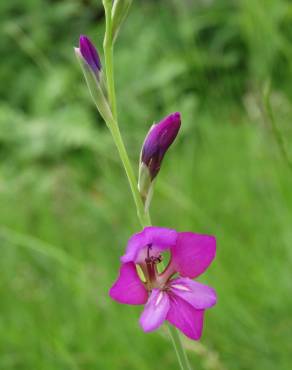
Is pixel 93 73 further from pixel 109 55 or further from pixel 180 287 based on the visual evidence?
pixel 180 287

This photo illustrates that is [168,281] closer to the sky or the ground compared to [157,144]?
closer to the ground

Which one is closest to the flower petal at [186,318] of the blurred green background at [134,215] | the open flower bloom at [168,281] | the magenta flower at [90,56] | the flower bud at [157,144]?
the open flower bloom at [168,281]

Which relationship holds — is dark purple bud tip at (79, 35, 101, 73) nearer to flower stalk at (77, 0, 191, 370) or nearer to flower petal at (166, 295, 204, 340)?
flower stalk at (77, 0, 191, 370)

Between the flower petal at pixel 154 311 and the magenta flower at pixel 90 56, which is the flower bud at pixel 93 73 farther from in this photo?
the flower petal at pixel 154 311

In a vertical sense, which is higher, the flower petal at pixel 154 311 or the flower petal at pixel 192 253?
the flower petal at pixel 192 253

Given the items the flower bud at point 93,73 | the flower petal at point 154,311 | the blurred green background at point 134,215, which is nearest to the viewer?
the flower petal at point 154,311

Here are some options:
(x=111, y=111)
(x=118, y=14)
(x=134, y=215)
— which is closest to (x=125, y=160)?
(x=111, y=111)

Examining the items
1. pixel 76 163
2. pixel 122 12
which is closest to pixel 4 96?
pixel 76 163

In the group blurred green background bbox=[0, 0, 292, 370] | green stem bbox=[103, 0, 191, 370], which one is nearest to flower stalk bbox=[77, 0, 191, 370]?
green stem bbox=[103, 0, 191, 370]
